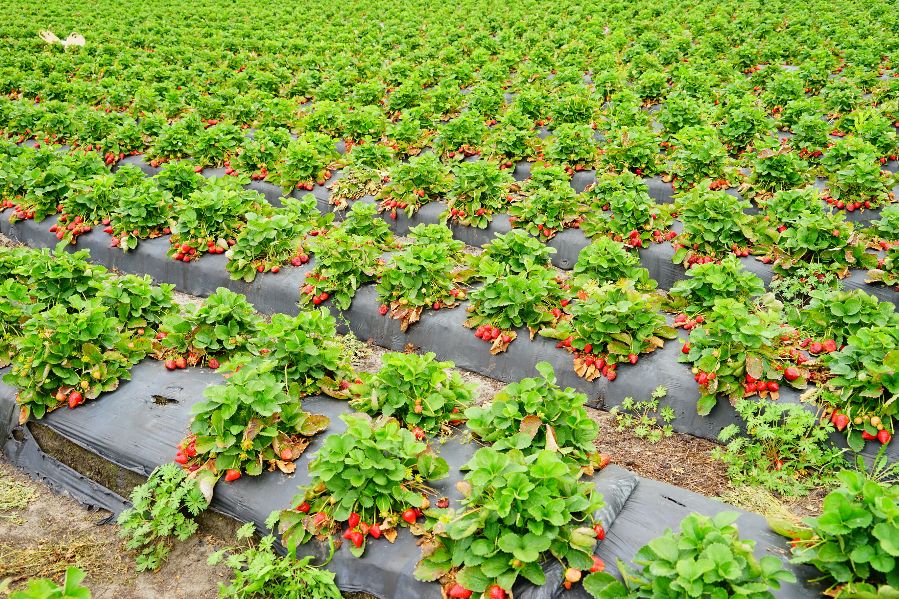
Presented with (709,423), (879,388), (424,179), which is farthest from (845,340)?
(424,179)

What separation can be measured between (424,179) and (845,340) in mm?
5887

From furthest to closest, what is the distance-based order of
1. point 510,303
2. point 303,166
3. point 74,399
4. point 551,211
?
point 303,166 < point 551,211 < point 510,303 < point 74,399

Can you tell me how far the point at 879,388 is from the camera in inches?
192

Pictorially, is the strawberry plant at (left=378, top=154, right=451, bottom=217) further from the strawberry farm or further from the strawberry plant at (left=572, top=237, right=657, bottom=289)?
the strawberry plant at (left=572, top=237, right=657, bottom=289)

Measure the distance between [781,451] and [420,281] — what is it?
3.75m

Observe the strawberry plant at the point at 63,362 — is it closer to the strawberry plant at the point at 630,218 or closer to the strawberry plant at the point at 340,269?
the strawberry plant at the point at 340,269

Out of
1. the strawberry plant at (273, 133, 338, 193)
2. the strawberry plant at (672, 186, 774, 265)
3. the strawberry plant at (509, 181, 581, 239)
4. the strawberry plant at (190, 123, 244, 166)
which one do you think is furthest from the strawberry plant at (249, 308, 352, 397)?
the strawberry plant at (190, 123, 244, 166)

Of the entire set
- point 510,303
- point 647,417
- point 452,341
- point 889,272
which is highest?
point 510,303

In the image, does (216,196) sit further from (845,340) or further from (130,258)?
(845,340)

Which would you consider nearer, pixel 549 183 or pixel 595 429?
pixel 595 429

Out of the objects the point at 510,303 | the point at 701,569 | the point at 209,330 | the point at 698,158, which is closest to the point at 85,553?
the point at 209,330

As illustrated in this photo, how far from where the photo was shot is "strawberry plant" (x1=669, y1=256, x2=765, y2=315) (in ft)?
20.3

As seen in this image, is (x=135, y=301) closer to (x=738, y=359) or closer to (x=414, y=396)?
(x=414, y=396)

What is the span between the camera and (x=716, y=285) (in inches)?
242
